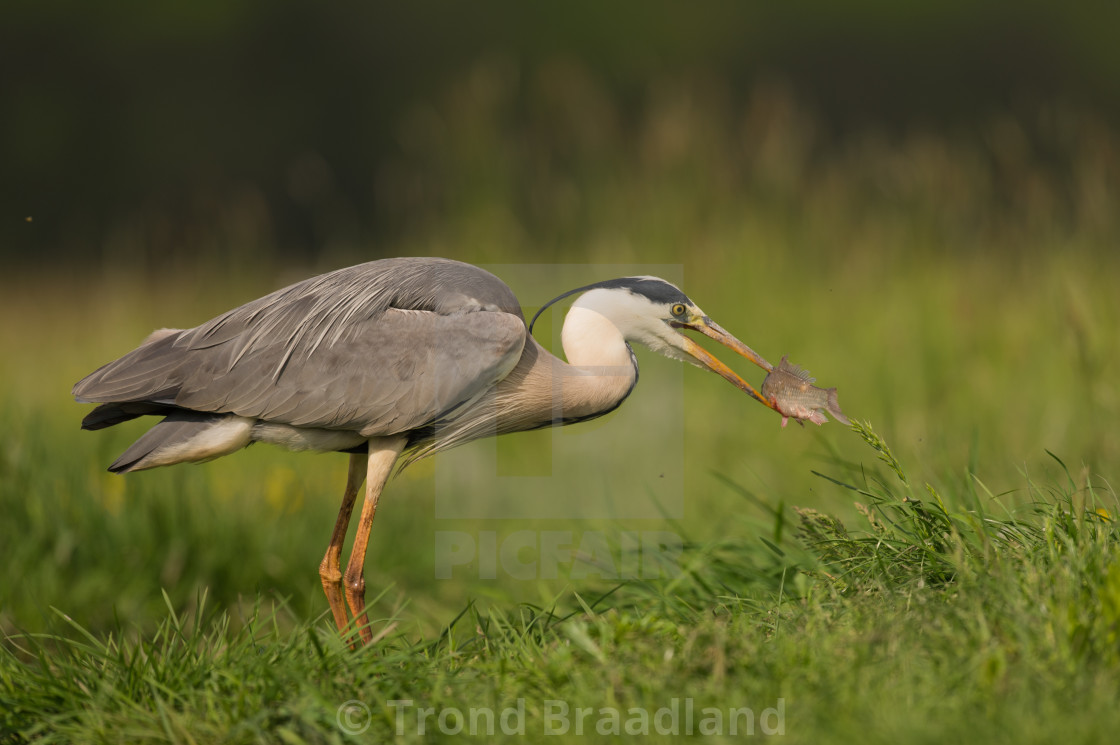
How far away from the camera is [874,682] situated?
239cm

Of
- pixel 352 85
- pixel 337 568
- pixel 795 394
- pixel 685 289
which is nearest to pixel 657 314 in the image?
pixel 795 394

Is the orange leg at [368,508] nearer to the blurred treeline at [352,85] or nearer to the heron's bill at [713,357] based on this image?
the heron's bill at [713,357]

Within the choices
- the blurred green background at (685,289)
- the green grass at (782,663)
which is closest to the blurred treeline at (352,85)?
the blurred green background at (685,289)

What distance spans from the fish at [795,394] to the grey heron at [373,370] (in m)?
0.15

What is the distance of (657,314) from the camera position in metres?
4.07

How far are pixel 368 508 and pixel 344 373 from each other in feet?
1.66

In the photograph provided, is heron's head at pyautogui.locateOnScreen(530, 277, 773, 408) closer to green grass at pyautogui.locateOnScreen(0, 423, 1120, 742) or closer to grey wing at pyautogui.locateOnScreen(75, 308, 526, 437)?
grey wing at pyautogui.locateOnScreen(75, 308, 526, 437)

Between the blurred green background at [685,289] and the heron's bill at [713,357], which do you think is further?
the blurred green background at [685,289]

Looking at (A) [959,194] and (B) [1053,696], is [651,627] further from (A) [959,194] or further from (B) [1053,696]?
(A) [959,194]

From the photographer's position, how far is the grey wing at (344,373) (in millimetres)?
3789

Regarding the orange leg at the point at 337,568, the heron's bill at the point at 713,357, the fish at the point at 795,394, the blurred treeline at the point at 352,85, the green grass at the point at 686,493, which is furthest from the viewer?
the blurred treeline at the point at 352,85

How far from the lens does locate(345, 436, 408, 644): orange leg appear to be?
3.86 metres

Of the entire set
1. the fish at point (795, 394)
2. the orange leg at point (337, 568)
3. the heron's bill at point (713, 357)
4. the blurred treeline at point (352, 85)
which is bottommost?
the orange leg at point (337, 568)

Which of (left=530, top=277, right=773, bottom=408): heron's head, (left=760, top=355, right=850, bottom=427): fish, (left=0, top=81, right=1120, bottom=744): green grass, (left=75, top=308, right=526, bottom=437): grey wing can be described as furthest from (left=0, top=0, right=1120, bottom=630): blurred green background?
(left=75, top=308, right=526, bottom=437): grey wing
